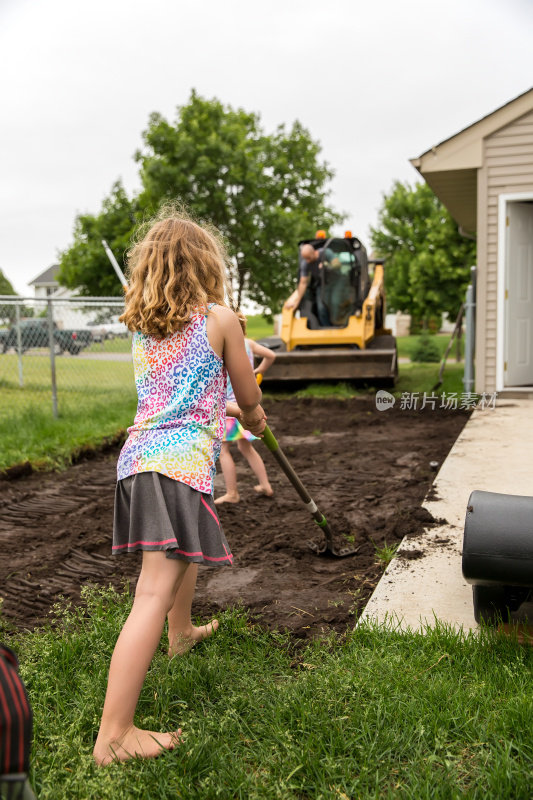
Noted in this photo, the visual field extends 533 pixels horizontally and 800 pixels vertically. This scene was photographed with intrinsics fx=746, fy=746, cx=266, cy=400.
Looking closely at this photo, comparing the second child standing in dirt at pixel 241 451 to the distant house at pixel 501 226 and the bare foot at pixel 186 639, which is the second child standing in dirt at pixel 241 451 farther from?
the distant house at pixel 501 226

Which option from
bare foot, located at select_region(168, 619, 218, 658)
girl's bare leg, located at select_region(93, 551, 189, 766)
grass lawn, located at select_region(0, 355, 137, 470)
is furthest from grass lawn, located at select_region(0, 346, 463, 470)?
girl's bare leg, located at select_region(93, 551, 189, 766)

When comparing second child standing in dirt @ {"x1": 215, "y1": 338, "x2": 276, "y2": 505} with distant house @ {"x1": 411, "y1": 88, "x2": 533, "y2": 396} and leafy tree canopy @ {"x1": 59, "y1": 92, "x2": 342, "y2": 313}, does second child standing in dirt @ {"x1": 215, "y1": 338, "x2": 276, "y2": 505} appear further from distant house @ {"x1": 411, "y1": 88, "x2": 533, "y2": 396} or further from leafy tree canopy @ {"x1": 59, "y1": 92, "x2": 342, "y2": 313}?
leafy tree canopy @ {"x1": 59, "y1": 92, "x2": 342, "y2": 313}

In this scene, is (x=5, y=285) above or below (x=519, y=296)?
above

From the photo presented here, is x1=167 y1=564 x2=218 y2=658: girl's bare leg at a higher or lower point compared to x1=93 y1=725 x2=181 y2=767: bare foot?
higher

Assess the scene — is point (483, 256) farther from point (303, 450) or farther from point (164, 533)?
point (164, 533)

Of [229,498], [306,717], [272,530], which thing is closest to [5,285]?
[229,498]

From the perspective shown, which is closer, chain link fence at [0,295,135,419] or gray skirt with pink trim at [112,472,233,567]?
gray skirt with pink trim at [112,472,233,567]

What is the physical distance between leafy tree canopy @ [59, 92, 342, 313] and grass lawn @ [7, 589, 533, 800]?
19588mm

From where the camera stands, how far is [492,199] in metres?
9.60

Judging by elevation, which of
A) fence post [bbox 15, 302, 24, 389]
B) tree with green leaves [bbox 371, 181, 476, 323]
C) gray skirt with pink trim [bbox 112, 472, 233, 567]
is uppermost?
tree with green leaves [bbox 371, 181, 476, 323]

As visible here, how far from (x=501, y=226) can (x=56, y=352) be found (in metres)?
5.75

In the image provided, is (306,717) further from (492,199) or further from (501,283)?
(492,199)

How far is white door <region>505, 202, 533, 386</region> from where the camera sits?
972 cm

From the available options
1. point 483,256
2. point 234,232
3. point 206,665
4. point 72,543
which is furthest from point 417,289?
point 206,665
